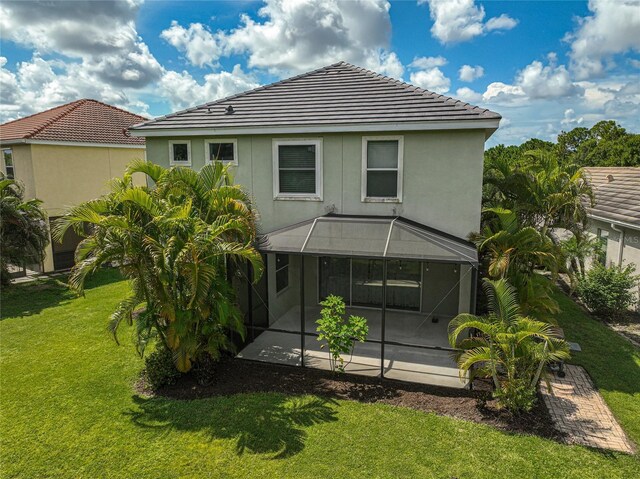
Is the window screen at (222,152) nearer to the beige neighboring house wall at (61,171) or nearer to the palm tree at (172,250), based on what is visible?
the palm tree at (172,250)

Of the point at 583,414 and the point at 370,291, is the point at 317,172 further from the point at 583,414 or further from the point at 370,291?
the point at 583,414

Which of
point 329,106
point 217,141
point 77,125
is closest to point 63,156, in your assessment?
point 77,125

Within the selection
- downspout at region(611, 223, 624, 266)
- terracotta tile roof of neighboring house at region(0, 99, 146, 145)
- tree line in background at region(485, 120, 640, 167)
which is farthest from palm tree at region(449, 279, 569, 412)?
tree line in background at region(485, 120, 640, 167)

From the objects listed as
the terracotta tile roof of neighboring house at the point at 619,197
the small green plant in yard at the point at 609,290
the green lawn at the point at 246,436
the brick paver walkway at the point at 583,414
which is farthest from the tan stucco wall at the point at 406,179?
the terracotta tile roof of neighboring house at the point at 619,197

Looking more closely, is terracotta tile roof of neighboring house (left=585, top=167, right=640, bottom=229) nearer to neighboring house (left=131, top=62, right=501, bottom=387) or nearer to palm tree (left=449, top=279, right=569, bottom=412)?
neighboring house (left=131, top=62, right=501, bottom=387)

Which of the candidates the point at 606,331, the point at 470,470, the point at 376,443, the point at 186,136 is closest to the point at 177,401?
the point at 376,443

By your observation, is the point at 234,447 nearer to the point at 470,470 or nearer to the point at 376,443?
the point at 376,443
